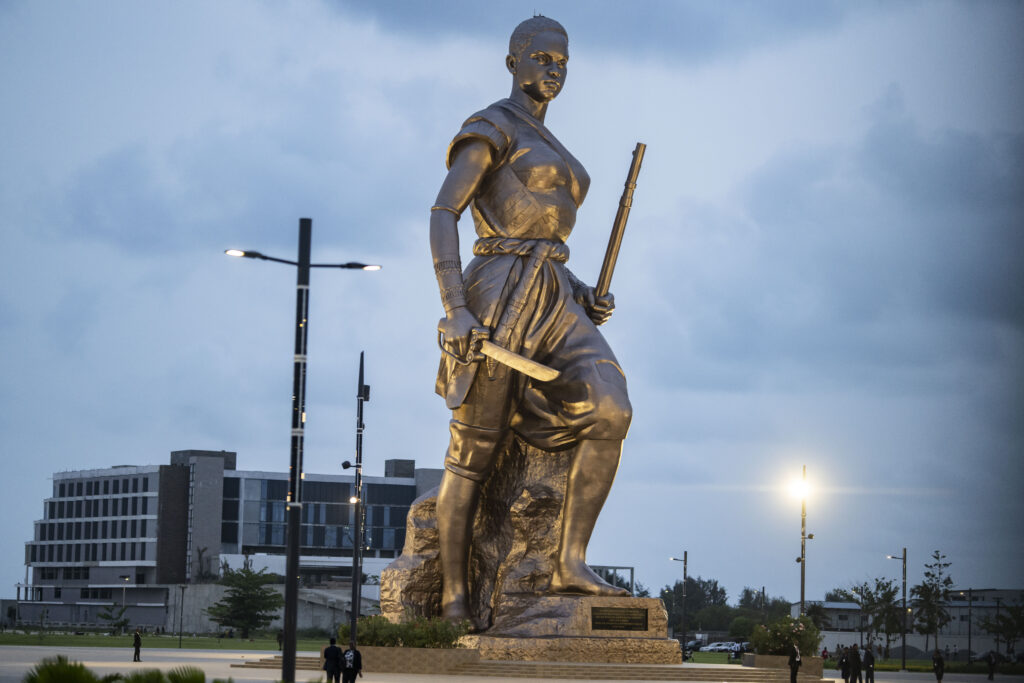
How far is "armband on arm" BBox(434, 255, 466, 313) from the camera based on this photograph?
16.9 metres

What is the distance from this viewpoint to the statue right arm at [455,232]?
1683 cm

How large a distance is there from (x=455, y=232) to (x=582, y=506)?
3.95m

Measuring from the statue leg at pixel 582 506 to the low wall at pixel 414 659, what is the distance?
1.58 metres

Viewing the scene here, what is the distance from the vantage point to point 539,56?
59.3 feet

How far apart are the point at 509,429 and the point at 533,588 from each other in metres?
2.19

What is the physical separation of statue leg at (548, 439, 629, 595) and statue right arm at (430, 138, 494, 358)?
223 cm

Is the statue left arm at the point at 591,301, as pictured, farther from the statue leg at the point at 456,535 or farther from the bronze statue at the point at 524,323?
the statue leg at the point at 456,535

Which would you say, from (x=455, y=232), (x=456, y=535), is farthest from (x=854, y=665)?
(x=455, y=232)

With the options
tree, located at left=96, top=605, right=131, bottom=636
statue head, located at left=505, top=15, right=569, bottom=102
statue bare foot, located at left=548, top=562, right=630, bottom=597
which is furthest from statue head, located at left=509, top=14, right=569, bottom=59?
tree, located at left=96, top=605, right=131, bottom=636

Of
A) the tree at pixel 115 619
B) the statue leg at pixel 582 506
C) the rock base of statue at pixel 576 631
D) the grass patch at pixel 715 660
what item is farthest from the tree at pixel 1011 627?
the statue leg at pixel 582 506

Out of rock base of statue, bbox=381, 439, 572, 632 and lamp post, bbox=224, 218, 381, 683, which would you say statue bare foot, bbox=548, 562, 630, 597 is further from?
lamp post, bbox=224, 218, 381, 683

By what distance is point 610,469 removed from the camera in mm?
17531

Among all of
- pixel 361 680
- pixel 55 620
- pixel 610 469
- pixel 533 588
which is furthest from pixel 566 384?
pixel 55 620

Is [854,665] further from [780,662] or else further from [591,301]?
[591,301]
